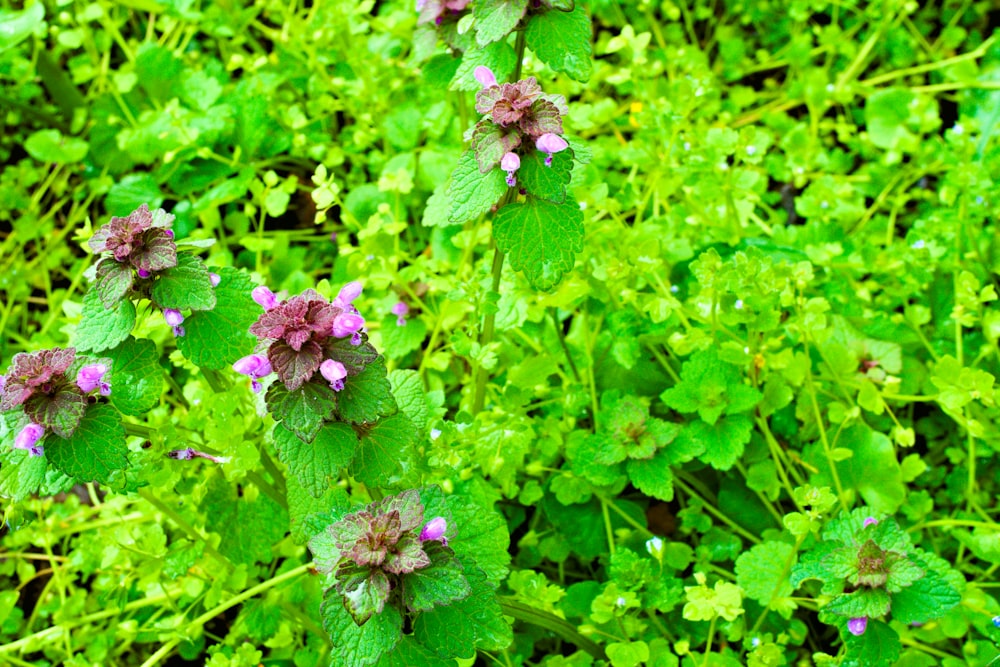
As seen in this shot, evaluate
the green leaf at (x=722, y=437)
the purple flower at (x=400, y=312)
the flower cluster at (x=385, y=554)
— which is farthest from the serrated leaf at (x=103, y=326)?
the green leaf at (x=722, y=437)

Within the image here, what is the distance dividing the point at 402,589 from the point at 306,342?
0.36 meters

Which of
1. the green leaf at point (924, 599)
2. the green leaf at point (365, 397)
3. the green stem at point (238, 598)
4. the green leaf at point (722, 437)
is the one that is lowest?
the green stem at point (238, 598)

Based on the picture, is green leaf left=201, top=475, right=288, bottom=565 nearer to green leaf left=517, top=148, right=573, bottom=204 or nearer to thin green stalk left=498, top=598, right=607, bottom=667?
thin green stalk left=498, top=598, right=607, bottom=667

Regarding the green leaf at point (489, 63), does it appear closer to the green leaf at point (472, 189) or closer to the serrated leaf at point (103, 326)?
the green leaf at point (472, 189)

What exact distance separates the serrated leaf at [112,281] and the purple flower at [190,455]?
1.07 ft

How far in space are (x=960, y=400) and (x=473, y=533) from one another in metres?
1.04

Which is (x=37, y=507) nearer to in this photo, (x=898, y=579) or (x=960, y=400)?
(x=898, y=579)

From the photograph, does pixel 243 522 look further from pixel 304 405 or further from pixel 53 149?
pixel 53 149

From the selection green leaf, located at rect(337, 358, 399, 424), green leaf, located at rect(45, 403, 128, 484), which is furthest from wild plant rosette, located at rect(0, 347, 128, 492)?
green leaf, located at rect(337, 358, 399, 424)

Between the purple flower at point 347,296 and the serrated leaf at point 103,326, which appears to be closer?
the purple flower at point 347,296

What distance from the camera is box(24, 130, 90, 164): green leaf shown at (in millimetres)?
2646

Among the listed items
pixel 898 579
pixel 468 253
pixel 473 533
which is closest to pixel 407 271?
pixel 468 253

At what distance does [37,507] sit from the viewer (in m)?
2.05

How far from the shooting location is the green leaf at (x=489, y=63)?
4.81 ft
